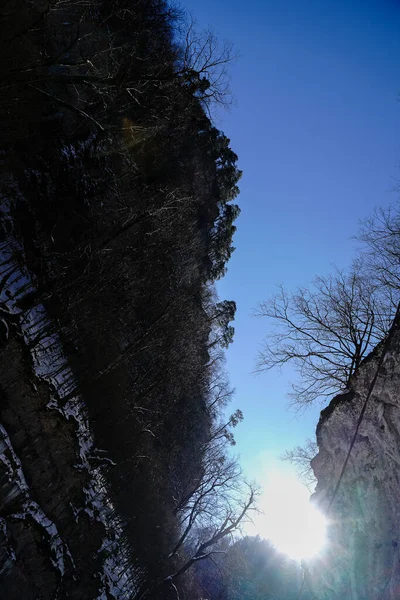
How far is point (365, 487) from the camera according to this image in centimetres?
847

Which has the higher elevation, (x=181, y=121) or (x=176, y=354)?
(x=181, y=121)

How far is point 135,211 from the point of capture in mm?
10133

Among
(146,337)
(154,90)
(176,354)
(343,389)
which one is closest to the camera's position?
(343,389)

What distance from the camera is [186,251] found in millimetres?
12961

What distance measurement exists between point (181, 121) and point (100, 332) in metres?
8.70

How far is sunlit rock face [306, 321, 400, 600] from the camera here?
7.35 metres

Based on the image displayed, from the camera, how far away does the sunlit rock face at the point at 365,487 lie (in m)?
7.35

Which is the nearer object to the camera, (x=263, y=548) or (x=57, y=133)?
(x=57, y=133)

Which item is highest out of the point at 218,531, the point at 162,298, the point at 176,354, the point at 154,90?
the point at 154,90

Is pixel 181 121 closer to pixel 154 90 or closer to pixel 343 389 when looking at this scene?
pixel 154 90

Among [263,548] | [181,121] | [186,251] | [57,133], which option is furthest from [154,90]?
[263,548]

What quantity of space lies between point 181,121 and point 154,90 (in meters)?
1.79

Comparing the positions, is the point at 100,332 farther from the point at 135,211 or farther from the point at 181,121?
the point at 181,121

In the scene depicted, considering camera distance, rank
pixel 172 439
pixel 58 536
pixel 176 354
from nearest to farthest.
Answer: pixel 58 536, pixel 176 354, pixel 172 439
